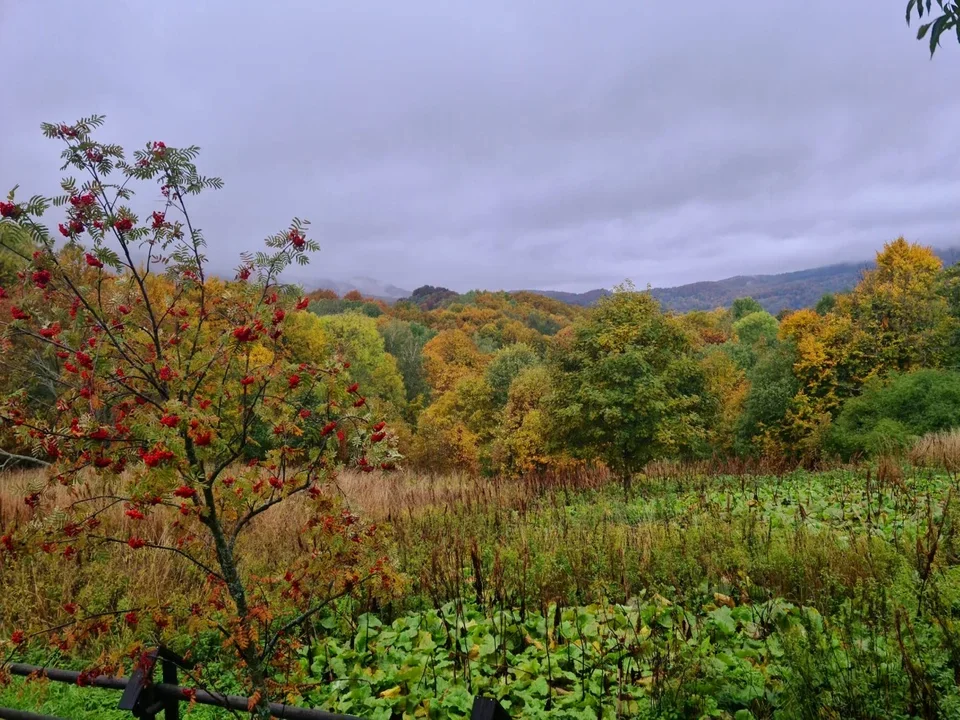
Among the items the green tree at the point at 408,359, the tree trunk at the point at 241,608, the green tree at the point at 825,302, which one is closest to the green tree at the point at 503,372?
the green tree at the point at 408,359

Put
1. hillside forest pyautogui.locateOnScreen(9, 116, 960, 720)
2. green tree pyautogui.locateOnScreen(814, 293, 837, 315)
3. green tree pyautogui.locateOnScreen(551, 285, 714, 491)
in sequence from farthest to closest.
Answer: green tree pyautogui.locateOnScreen(814, 293, 837, 315) → green tree pyautogui.locateOnScreen(551, 285, 714, 491) → hillside forest pyautogui.locateOnScreen(9, 116, 960, 720)

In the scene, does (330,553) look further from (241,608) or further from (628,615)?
(628,615)

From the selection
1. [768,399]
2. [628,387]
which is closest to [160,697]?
[628,387]

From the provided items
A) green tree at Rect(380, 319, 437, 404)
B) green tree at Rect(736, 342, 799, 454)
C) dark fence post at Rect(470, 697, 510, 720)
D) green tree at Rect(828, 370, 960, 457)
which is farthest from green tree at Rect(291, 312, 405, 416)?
dark fence post at Rect(470, 697, 510, 720)

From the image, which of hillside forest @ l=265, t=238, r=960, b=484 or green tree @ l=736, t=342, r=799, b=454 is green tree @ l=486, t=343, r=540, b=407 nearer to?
hillside forest @ l=265, t=238, r=960, b=484

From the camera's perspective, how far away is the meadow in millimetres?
2826

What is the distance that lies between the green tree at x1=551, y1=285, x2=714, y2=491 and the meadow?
19.4 feet

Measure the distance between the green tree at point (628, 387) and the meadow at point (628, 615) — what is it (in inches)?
233

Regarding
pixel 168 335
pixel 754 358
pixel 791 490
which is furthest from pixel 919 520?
pixel 754 358

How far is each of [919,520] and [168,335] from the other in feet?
21.2

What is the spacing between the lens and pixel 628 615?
3883 mm

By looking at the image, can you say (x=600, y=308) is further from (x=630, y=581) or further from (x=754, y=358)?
(x=754, y=358)

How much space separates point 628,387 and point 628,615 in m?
9.08

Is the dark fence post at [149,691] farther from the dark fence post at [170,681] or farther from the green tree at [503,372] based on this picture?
the green tree at [503,372]
